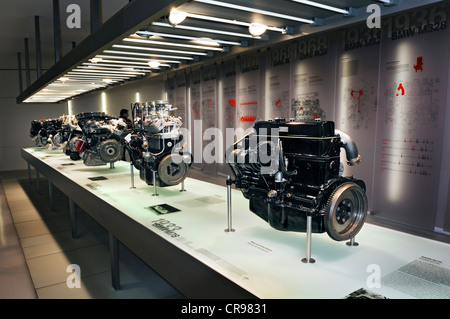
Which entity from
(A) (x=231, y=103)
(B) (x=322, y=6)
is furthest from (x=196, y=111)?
(B) (x=322, y=6)

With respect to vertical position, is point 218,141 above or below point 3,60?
below

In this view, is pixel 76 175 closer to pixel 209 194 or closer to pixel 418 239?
pixel 209 194

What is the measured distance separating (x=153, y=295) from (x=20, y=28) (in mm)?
6755

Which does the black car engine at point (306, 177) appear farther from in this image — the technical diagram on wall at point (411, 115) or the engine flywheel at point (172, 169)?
the technical diagram on wall at point (411, 115)

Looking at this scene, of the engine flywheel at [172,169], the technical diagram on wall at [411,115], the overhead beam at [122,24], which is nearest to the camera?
the overhead beam at [122,24]

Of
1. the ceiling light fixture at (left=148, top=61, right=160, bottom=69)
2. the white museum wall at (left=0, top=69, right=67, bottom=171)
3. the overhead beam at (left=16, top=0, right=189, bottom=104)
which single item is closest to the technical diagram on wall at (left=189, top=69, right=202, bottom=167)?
the ceiling light fixture at (left=148, top=61, right=160, bottom=69)

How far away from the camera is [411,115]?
14.4ft

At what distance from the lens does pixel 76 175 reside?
485 centimetres

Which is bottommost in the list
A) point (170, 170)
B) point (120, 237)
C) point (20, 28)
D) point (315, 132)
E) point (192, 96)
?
point (120, 237)

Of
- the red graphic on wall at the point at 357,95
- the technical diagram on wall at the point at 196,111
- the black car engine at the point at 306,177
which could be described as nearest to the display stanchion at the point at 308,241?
the black car engine at the point at 306,177

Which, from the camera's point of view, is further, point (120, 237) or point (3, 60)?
point (3, 60)

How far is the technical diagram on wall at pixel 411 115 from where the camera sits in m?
4.12

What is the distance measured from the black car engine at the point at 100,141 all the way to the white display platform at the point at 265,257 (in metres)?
2.16

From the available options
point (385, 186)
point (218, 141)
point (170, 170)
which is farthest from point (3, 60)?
point (385, 186)
